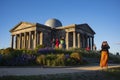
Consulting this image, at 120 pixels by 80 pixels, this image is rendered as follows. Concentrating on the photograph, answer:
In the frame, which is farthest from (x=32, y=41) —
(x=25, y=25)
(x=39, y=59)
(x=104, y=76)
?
(x=104, y=76)

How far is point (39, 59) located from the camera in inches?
712

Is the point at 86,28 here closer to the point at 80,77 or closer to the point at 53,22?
the point at 53,22

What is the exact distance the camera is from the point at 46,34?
5394 cm

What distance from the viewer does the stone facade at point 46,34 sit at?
52.3 m

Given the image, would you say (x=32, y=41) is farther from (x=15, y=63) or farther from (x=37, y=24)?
(x=15, y=63)

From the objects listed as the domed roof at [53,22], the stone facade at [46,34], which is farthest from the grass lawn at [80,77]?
the domed roof at [53,22]

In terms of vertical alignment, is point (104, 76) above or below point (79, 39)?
below

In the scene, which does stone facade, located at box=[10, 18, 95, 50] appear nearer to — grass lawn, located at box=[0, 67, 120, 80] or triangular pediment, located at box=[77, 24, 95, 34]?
triangular pediment, located at box=[77, 24, 95, 34]

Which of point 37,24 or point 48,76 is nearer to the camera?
point 48,76

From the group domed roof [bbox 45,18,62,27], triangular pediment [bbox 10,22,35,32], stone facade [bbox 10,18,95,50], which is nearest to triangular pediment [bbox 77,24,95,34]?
stone facade [bbox 10,18,95,50]

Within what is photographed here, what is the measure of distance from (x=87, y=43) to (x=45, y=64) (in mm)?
45303

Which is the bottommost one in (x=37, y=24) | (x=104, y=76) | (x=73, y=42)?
(x=104, y=76)

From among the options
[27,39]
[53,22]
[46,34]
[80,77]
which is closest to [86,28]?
[53,22]

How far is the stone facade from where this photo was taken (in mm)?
52312
